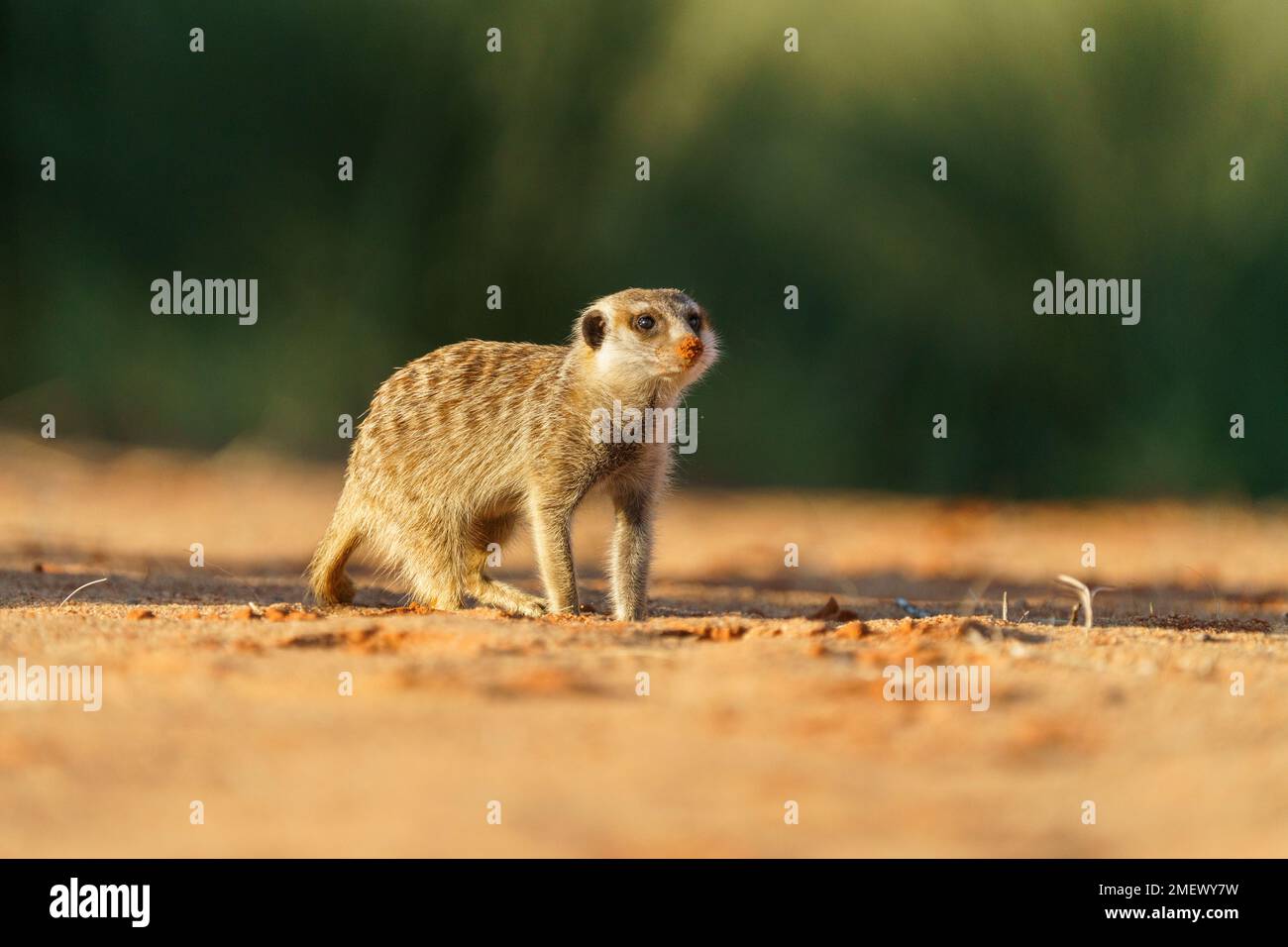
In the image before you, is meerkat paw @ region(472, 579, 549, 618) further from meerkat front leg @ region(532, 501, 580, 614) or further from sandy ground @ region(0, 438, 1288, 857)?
sandy ground @ region(0, 438, 1288, 857)

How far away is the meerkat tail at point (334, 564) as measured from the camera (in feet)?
18.2

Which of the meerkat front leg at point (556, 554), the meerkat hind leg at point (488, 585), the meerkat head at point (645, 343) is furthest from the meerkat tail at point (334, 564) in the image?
the meerkat head at point (645, 343)

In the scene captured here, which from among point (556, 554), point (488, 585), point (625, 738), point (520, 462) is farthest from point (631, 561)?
point (625, 738)

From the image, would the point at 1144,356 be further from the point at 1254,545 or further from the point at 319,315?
the point at 319,315

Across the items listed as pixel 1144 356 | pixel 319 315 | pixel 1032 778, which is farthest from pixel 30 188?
pixel 1032 778

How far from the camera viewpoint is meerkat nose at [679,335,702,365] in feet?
16.8

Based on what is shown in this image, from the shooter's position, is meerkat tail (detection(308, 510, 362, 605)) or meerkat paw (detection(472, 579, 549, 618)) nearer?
meerkat paw (detection(472, 579, 549, 618))

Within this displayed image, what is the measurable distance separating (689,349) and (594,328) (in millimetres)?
456

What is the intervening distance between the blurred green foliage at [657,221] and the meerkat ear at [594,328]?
5.19 m

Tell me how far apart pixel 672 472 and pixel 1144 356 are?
611 centimetres

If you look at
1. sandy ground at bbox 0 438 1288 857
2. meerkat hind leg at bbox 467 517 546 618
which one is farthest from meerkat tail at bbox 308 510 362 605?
sandy ground at bbox 0 438 1288 857

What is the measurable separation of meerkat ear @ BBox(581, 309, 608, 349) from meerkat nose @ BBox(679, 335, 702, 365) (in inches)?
14.4

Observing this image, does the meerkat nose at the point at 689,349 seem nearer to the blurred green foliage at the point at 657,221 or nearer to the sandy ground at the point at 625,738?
the sandy ground at the point at 625,738

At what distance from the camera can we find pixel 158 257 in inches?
432
